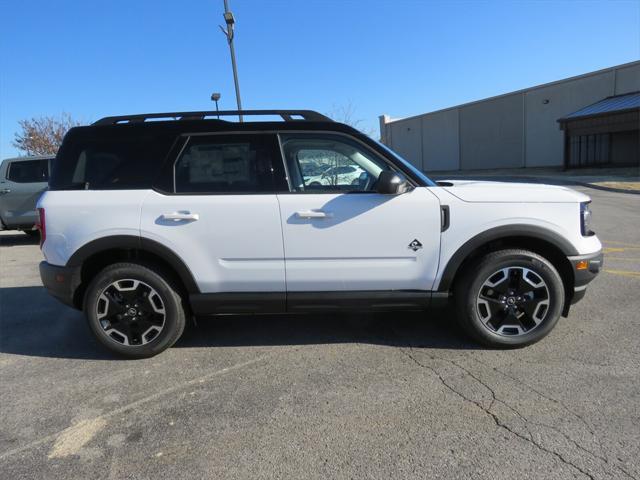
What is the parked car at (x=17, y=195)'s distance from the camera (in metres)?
10.5

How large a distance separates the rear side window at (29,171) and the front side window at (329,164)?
926cm

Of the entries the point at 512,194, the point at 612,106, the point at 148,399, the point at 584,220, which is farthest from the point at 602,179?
the point at 148,399

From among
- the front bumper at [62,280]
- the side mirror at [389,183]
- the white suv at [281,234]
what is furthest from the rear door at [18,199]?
the side mirror at [389,183]

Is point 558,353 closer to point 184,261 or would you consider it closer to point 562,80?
point 184,261

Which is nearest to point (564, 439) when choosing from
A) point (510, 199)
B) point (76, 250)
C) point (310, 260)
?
point (510, 199)

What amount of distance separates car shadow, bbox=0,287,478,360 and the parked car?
20.9ft

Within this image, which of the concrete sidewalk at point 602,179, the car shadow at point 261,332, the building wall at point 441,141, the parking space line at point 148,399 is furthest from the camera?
the building wall at point 441,141

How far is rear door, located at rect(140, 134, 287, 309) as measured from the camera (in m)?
3.69

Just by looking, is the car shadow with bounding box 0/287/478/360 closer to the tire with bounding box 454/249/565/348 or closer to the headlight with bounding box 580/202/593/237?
the tire with bounding box 454/249/565/348

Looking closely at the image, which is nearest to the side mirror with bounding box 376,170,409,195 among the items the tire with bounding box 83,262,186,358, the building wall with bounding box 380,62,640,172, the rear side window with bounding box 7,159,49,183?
the tire with bounding box 83,262,186,358

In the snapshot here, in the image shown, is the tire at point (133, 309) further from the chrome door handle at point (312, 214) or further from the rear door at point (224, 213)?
the chrome door handle at point (312, 214)

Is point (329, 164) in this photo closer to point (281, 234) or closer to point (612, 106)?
point (281, 234)

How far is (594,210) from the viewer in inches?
500

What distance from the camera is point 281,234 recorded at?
12.1ft
